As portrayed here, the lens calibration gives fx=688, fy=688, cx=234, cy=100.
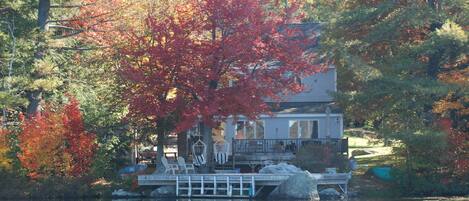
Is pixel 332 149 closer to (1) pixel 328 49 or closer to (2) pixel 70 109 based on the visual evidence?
(1) pixel 328 49

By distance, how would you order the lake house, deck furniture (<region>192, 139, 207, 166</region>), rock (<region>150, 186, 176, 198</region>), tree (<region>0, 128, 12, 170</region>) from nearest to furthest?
rock (<region>150, 186, 176, 198</region>), tree (<region>0, 128, 12, 170</region>), deck furniture (<region>192, 139, 207, 166</region>), the lake house

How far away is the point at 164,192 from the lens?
28.9 m

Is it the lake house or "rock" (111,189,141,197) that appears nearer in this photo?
"rock" (111,189,141,197)

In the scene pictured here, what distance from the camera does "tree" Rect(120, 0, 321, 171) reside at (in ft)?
92.4

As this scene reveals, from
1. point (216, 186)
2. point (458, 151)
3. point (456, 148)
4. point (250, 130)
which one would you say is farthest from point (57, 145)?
point (458, 151)

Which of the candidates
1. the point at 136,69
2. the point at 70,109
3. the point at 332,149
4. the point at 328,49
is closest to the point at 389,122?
the point at 332,149

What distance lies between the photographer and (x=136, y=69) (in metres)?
29.1

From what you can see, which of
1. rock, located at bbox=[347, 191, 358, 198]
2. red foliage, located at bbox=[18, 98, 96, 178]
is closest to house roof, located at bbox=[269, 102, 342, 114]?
rock, located at bbox=[347, 191, 358, 198]

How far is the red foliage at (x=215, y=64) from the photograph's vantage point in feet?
92.4

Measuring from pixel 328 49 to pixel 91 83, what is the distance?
11.7m

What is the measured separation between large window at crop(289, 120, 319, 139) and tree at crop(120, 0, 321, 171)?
5449 millimetres

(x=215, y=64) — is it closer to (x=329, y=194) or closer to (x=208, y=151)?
(x=208, y=151)

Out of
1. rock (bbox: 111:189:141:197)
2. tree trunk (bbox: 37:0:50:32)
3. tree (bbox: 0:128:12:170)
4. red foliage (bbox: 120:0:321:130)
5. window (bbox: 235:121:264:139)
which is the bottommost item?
rock (bbox: 111:189:141:197)

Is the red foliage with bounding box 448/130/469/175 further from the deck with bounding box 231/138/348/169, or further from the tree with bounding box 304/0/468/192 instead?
the deck with bounding box 231/138/348/169
